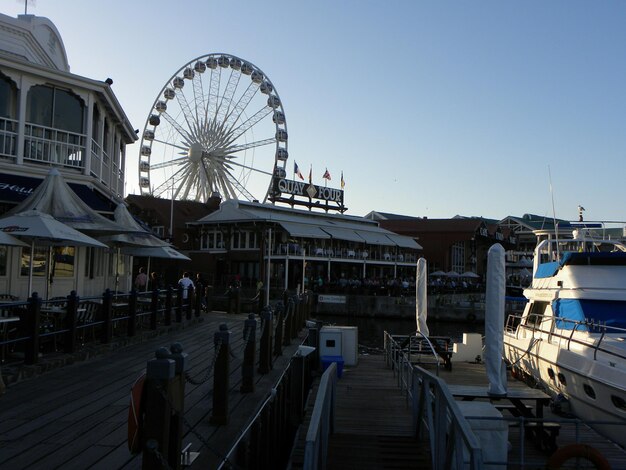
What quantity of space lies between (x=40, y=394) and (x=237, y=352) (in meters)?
5.18

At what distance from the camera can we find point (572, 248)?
17.4 m

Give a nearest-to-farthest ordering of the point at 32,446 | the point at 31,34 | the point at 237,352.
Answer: the point at 32,446 → the point at 237,352 → the point at 31,34

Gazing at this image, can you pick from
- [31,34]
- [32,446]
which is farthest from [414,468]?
[31,34]

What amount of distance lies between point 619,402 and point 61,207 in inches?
419

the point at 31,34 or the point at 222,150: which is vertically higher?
the point at 222,150

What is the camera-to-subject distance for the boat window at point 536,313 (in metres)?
14.5

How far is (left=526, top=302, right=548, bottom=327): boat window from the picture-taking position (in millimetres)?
14452

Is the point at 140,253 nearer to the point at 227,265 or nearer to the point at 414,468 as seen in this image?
the point at 414,468

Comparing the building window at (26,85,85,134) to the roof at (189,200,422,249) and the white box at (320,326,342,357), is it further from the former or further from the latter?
the roof at (189,200,422,249)

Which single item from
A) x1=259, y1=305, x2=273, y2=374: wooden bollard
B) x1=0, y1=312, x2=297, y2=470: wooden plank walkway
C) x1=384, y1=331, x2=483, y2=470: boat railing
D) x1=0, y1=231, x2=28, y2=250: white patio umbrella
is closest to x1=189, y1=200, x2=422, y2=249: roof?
x1=0, y1=231, x2=28, y2=250: white patio umbrella

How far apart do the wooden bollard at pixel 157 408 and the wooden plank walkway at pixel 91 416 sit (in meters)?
0.37

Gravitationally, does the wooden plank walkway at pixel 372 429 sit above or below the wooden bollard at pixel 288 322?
below

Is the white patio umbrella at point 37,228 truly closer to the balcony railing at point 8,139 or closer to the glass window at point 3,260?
the glass window at point 3,260

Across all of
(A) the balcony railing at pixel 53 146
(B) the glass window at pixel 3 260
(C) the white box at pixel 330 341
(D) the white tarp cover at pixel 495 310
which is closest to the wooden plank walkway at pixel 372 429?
(C) the white box at pixel 330 341
